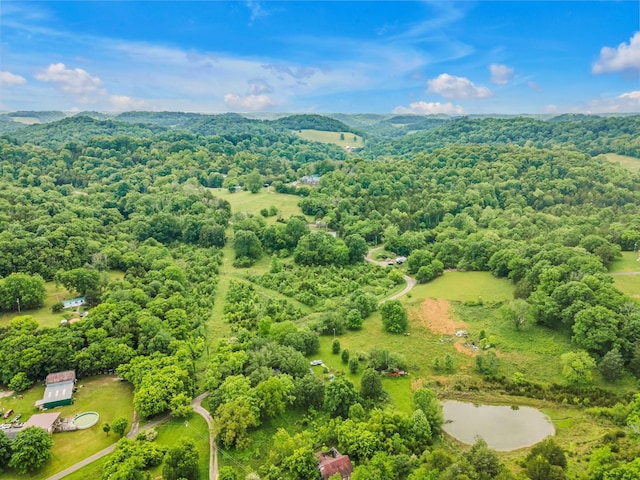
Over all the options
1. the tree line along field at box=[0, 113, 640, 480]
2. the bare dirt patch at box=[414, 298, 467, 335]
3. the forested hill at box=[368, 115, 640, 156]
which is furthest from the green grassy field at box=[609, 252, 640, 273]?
the forested hill at box=[368, 115, 640, 156]

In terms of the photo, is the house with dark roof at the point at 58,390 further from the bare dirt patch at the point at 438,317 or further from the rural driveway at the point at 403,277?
the bare dirt patch at the point at 438,317

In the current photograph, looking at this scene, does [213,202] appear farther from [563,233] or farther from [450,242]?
[563,233]

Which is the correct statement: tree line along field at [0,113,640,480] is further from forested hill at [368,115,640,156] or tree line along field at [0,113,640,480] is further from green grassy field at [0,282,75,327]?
forested hill at [368,115,640,156]

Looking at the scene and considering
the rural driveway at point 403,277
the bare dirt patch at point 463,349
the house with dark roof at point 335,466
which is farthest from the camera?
the rural driveway at point 403,277

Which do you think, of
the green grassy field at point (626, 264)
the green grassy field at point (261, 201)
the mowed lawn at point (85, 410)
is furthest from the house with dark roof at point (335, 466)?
the green grassy field at point (261, 201)

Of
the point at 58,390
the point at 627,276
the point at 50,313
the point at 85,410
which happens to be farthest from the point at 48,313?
the point at 627,276

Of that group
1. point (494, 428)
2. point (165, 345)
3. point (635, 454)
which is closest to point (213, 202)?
point (165, 345)

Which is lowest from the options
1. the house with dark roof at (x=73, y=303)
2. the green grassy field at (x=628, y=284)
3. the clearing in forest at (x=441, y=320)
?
the clearing in forest at (x=441, y=320)
